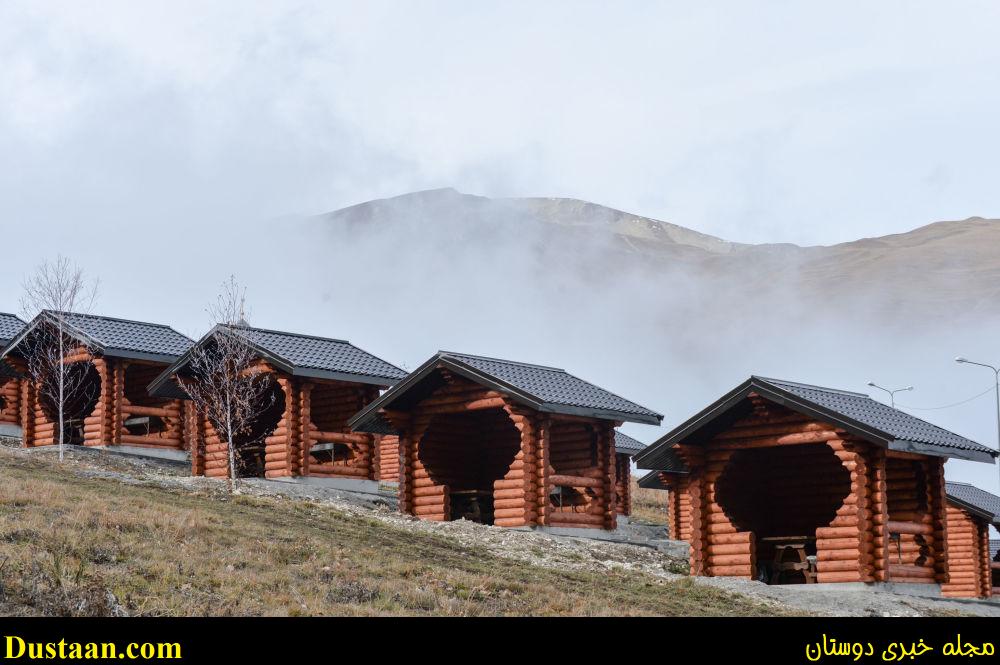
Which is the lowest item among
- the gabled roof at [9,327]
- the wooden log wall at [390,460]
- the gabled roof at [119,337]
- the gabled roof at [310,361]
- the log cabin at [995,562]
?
the log cabin at [995,562]

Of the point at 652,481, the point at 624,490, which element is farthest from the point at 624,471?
the point at 652,481

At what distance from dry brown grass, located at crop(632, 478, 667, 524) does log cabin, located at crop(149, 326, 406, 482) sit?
20.3 metres

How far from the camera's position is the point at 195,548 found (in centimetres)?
2220

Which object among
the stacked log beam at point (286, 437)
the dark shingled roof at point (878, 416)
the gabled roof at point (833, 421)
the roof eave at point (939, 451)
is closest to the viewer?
the gabled roof at point (833, 421)

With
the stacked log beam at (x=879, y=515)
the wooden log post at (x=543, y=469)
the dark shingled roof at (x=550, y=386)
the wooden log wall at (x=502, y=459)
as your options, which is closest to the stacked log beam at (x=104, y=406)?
the wooden log wall at (x=502, y=459)

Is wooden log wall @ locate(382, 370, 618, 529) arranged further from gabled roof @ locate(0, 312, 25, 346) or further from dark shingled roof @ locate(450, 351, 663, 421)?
gabled roof @ locate(0, 312, 25, 346)

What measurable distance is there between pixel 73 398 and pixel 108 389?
4.78 metres

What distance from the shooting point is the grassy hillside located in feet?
60.0

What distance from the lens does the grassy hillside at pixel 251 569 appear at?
18.3 m

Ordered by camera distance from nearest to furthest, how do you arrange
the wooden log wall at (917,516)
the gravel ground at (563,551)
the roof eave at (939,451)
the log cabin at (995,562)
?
the gravel ground at (563,551), the roof eave at (939,451), the wooden log wall at (917,516), the log cabin at (995,562)

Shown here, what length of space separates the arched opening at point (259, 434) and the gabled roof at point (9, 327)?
1160 cm

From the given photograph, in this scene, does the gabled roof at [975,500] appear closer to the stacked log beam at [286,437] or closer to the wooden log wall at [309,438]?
the wooden log wall at [309,438]
